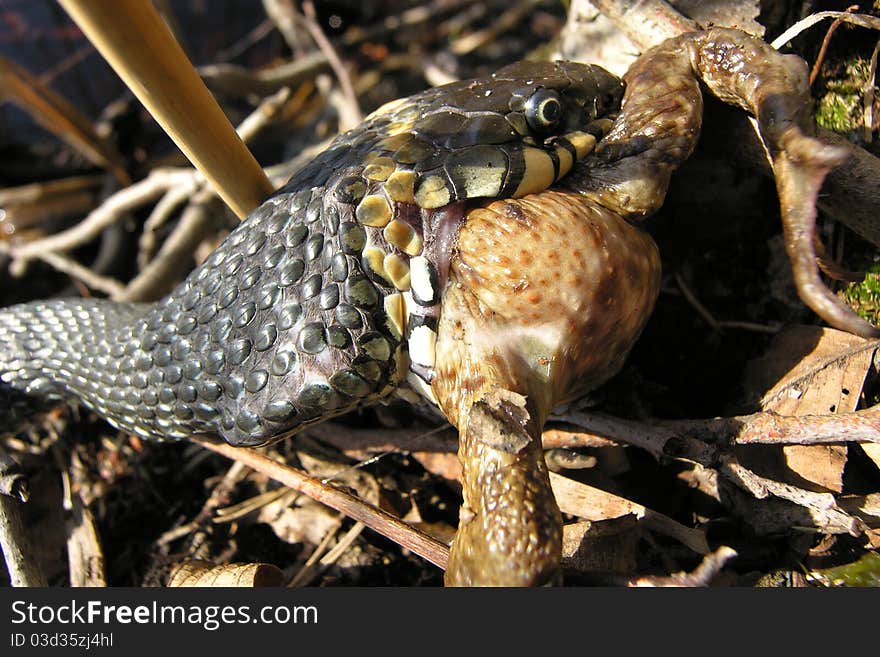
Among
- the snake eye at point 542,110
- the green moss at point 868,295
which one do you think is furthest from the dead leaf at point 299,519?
the green moss at point 868,295

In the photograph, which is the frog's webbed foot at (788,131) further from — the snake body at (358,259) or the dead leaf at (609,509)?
the dead leaf at (609,509)

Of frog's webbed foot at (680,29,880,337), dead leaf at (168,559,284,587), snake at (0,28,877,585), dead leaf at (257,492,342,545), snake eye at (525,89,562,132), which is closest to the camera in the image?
frog's webbed foot at (680,29,880,337)

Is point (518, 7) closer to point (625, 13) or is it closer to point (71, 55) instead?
point (625, 13)

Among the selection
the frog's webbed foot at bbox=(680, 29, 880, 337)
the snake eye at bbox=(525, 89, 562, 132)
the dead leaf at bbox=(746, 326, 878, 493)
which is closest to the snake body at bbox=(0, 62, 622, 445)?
the snake eye at bbox=(525, 89, 562, 132)

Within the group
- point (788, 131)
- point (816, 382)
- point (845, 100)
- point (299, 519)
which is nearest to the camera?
point (788, 131)

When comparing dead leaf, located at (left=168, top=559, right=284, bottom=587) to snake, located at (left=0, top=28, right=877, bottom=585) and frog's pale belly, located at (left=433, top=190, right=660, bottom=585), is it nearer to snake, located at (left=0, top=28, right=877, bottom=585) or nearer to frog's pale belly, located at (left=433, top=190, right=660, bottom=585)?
snake, located at (left=0, top=28, right=877, bottom=585)

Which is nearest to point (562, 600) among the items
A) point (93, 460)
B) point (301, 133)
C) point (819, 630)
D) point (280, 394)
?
point (819, 630)

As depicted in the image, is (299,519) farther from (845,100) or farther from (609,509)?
(845,100)

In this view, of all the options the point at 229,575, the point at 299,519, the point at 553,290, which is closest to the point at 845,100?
the point at 553,290
